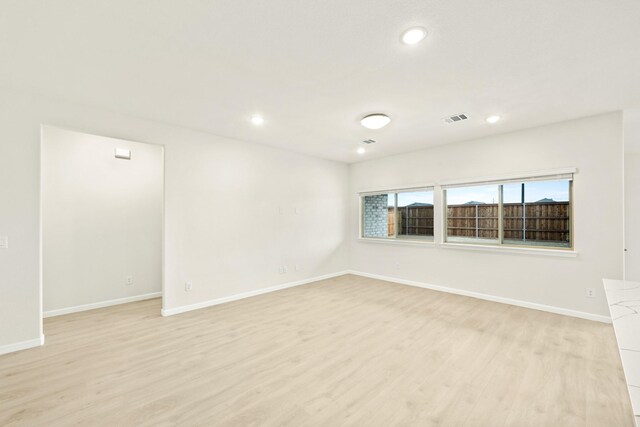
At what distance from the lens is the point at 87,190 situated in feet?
13.6

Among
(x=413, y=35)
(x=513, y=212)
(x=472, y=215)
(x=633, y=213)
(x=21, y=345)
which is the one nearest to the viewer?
(x=413, y=35)

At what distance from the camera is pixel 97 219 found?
422 cm

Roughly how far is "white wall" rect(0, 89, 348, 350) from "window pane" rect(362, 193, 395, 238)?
0.55 metres

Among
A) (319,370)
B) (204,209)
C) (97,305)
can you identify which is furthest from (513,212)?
(97,305)

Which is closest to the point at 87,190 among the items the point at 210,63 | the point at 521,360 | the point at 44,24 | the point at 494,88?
the point at 44,24

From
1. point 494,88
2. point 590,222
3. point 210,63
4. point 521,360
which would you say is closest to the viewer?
point 210,63

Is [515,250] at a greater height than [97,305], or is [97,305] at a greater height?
[515,250]

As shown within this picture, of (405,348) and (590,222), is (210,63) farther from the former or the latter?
(590,222)

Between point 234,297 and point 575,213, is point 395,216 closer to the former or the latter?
point 575,213

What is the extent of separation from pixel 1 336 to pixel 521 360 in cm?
516

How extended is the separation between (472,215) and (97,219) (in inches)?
257

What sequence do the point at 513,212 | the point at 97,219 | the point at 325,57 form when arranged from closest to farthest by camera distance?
the point at 325,57 → the point at 97,219 → the point at 513,212

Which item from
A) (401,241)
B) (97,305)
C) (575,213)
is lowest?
(97,305)

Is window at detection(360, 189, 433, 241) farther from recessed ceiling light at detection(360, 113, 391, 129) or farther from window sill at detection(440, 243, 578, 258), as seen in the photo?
recessed ceiling light at detection(360, 113, 391, 129)
